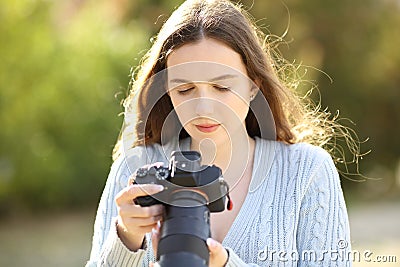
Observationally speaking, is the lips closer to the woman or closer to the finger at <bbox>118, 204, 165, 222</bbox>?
the woman

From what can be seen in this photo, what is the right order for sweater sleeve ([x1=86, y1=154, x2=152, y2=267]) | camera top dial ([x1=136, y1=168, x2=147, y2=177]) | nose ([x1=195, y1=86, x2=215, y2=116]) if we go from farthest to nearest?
nose ([x1=195, y1=86, x2=215, y2=116]) → sweater sleeve ([x1=86, y1=154, x2=152, y2=267]) → camera top dial ([x1=136, y1=168, x2=147, y2=177])

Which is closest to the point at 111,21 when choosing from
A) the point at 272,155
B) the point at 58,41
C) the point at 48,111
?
the point at 58,41

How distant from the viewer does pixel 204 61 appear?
2.46 meters

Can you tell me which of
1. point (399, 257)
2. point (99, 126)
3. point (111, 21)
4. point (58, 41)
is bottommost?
point (399, 257)

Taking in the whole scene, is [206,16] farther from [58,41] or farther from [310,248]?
[58,41]

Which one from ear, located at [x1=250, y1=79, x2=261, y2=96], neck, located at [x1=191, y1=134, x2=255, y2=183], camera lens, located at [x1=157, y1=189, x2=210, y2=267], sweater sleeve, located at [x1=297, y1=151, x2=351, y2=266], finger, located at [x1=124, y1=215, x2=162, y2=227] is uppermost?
ear, located at [x1=250, y1=79, x2=261, y2=96]

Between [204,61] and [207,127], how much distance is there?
0.68 feet

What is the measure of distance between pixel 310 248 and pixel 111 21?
674 centimetres

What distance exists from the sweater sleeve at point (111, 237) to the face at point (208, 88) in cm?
32

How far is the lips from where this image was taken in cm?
252

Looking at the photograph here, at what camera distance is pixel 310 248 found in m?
2.55

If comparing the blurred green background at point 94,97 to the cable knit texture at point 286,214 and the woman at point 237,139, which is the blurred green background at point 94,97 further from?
the cable knit texture at point 286,214

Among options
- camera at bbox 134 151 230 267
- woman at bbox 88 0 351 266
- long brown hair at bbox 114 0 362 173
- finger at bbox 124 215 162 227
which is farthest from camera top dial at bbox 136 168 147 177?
long brown hair at bbox 114 0 362 173

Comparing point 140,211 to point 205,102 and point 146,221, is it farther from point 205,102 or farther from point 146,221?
point 205,102
